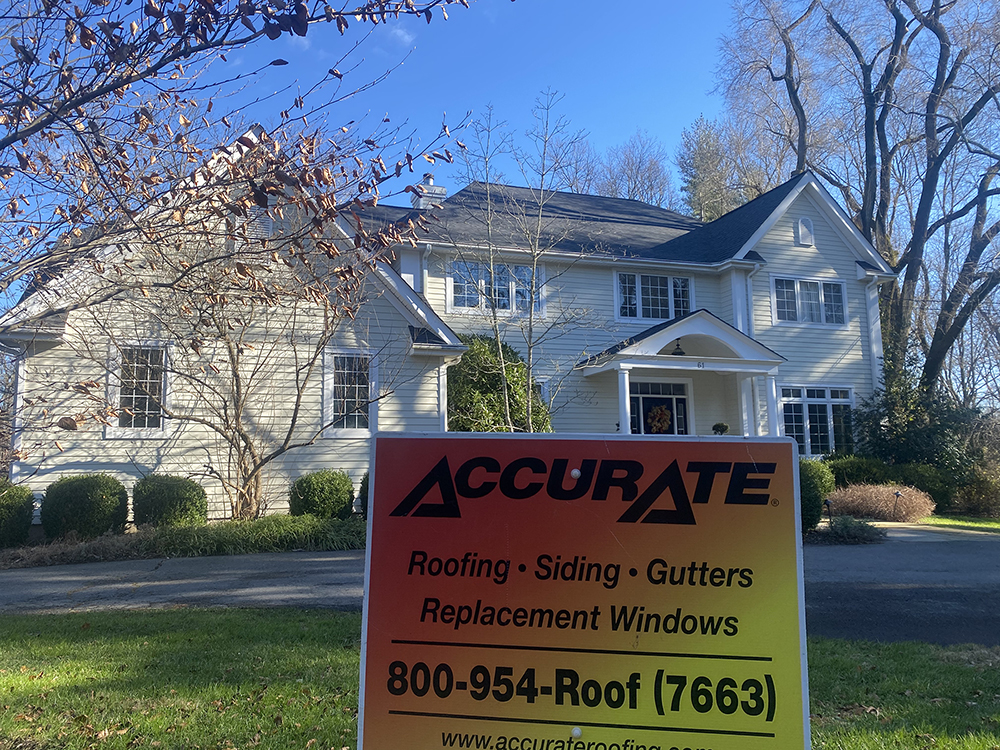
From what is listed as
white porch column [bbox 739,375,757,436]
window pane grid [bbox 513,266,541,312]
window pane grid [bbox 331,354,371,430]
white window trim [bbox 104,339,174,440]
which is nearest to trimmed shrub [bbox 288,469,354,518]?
window pane grid [bbox 331,354,371,430]

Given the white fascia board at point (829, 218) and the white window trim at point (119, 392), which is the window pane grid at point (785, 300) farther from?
the white window trim at point (119, 392)

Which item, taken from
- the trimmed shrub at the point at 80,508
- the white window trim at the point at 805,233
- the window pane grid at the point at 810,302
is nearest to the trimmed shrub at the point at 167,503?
the trimmed shrub at the point at 80,508

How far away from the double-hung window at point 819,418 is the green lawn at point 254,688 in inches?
566

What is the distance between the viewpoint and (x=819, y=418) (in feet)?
65.5

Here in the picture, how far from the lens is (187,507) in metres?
11.5

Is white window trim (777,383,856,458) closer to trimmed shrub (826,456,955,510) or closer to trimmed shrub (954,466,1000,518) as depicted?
trimmed shrub (826,456,955,510)

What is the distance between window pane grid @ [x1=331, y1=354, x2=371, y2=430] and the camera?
47.1ft

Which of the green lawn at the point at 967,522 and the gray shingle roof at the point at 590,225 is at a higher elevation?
the gray shingle roof at the point at 590,225

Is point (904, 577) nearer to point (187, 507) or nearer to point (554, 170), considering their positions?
point (554, 170)

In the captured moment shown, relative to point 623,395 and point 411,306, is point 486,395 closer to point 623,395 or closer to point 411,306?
point 411,306

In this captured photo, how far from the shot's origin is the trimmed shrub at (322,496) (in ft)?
40.6

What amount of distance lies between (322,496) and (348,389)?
2.70 m

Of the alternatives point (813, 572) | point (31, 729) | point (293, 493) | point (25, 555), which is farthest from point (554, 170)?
point (31, 729)

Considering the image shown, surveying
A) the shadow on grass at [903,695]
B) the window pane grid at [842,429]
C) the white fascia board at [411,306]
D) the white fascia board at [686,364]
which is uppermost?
the white fascia board at [411,306]
